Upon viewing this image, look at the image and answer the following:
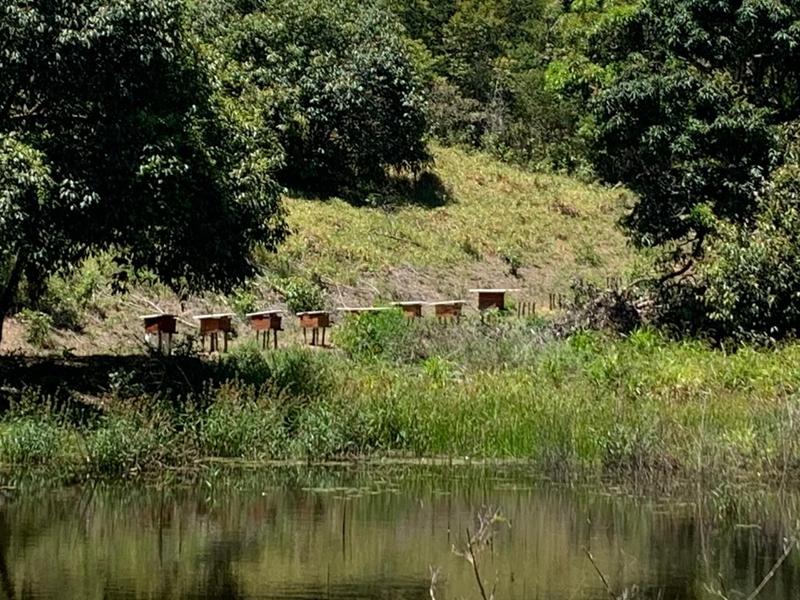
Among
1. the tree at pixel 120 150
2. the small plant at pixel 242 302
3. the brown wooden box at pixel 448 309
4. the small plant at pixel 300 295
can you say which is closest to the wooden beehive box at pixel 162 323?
the small plant at pixel 242 302

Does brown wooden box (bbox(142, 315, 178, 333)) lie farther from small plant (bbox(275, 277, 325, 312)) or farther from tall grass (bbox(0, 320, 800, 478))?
small plant (bbox(275, 277, 325, 312))

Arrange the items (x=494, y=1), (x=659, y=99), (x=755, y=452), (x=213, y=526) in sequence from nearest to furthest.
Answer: (x=213, y=526)
(x=755, y=452)
(x=659, y=99)
(x=494, y=1)

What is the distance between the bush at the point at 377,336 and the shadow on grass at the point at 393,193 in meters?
12.6

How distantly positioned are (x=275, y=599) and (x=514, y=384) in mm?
8184

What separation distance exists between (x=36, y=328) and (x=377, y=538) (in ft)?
38.6

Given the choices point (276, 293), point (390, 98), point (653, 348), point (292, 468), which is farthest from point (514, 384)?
point (390, 98)

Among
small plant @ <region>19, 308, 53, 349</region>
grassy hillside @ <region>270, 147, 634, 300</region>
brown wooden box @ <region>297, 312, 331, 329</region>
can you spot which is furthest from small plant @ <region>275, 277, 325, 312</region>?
small plant @ <region>19, 308, 53, 349</region>

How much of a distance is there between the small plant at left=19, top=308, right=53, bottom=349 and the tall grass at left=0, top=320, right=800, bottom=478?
4.56 m

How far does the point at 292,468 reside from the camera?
51.8ft

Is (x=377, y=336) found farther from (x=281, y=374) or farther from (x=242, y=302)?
(x=242, y=302)

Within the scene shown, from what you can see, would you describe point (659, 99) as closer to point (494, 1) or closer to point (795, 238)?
point (795, 238)

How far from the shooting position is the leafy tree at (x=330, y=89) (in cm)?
3575

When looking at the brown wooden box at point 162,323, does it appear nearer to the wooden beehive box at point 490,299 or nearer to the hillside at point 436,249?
the hillside at point 436,249

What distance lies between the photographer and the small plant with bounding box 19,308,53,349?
2267 centimetres
